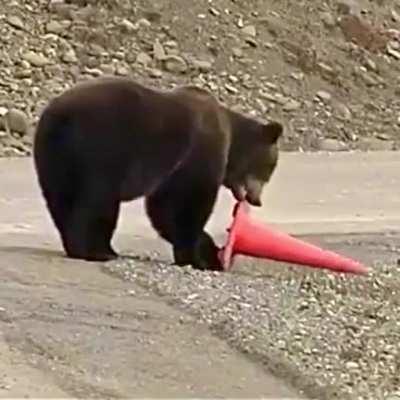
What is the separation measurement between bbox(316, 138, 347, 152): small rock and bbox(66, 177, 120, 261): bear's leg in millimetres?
14830

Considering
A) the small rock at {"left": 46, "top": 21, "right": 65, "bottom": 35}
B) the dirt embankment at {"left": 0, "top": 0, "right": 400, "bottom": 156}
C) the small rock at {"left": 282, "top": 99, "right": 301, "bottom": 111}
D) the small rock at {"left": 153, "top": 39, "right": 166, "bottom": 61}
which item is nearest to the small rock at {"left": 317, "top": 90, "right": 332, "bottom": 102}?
the dirt embankment at {"left": 0, "top": 0, "right": 400, "bottom": 156}

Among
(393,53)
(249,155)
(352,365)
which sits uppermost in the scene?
(352,365)

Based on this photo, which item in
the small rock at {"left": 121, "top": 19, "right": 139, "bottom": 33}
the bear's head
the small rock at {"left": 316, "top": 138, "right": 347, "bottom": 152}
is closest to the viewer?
the bear's head

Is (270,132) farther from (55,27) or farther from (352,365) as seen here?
(55,27)

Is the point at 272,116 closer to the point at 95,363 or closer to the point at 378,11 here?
the point at 378,11

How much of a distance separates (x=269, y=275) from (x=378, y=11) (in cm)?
2230

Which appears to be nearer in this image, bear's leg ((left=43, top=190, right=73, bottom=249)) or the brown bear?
the brown bear

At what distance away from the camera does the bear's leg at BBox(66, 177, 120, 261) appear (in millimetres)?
10336

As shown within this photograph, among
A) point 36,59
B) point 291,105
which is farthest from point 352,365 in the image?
point 291,105

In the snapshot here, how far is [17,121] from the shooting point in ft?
75.9

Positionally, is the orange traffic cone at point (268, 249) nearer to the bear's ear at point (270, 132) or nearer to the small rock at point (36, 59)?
the bear's ear at point (270, 132)

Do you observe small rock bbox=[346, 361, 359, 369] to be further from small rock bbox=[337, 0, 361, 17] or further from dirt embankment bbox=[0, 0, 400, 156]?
small rock bbox=[337, 0, 361, 17]

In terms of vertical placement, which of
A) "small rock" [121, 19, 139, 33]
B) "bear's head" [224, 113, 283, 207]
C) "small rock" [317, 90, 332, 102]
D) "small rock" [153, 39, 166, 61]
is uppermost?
"bear's head" [224, 113, 283, 207]

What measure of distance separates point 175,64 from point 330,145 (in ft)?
11.8
